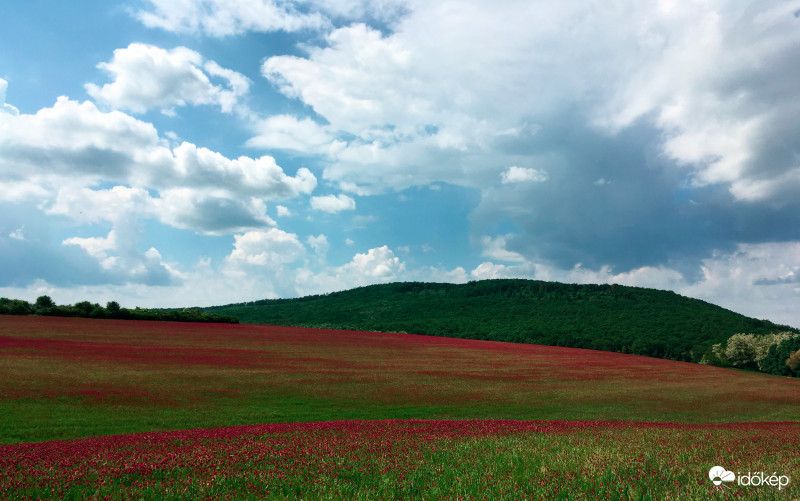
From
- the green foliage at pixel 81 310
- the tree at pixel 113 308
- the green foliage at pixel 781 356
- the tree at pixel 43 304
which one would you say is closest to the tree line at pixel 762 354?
the green foliage at pixel 781 356

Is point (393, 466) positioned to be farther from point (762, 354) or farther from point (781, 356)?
point (762, 354)

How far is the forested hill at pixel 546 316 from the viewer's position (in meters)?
112

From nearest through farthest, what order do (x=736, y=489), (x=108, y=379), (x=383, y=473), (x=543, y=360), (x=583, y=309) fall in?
(x=736, y=489)
(x=383, y=473)
(x=108, y=379)
(x=543, y=360)
(x=583, y=309)

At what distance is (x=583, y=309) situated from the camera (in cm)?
15350

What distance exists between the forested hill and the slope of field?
47253 mm

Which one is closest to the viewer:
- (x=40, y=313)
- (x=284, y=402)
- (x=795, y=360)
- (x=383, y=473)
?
(x=383, y=473)

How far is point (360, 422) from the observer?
1916 cm

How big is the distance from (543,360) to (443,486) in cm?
5696

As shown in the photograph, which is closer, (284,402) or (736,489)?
(736,489)

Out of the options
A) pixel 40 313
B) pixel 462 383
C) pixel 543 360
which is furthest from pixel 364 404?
pixel 40 313

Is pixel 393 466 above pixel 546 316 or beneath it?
beneath

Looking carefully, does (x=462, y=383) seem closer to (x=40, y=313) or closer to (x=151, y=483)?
(x=151, y=483)

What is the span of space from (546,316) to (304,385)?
124089 millimetres

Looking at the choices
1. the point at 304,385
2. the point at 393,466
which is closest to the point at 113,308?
the point at 304,385
